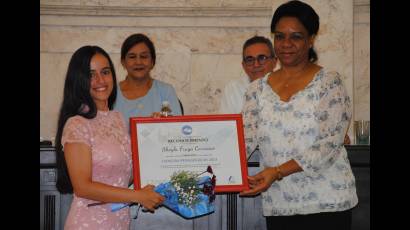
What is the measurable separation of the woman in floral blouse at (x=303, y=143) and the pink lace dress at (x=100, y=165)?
765 millimetres

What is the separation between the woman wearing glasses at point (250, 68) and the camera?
412 cm

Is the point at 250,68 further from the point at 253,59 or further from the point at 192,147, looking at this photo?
the point at 192,147

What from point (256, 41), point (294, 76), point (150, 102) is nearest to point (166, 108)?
point (150, 102)

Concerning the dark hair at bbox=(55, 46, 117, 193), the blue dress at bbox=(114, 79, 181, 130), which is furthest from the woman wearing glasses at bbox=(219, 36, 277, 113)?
the dark hair at bbox=(55, 46, 117, 193)

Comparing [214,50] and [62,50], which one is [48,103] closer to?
[62,50]

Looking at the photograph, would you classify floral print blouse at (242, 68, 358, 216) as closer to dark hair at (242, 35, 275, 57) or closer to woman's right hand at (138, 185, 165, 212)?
woman's right hand at (138, 185, 165, 212)

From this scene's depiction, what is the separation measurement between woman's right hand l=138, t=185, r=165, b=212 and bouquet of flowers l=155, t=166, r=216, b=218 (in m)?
0.05

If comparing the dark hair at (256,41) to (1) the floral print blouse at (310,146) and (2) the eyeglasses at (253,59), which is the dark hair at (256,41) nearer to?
(2) the eyeglasses at (253,59)

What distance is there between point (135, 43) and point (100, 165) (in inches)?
56.2

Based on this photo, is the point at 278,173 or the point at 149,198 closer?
the point at 149,198

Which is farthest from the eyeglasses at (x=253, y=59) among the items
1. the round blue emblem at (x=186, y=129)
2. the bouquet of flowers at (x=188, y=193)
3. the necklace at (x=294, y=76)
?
the bouquet of flowers at (x=188, y=193)

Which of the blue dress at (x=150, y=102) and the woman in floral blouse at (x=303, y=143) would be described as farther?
the blue dress at (x=150, y=102)

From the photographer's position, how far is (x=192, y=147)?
3.40 meters

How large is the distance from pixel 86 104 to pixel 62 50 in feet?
3.92
